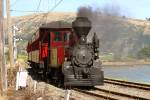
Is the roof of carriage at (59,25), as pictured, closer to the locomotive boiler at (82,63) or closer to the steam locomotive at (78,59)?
the steam locomotive at (78,59)

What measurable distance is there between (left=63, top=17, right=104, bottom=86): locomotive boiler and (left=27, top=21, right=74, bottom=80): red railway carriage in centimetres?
97

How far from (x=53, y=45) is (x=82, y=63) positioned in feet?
10.6

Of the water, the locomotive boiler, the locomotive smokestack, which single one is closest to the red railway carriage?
the locomotive boiler

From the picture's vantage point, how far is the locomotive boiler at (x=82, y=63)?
74.8ft

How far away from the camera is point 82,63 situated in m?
23.1

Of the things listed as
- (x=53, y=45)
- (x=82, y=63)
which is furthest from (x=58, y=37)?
(x=82, y=63)

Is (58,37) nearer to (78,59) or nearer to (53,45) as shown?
(53,45)

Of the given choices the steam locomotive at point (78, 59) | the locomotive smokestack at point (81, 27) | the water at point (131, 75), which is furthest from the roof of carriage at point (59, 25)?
the water at point (131, 75)

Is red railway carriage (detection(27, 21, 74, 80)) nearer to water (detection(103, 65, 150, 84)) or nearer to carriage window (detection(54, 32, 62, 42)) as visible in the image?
carriage window (detection(54, 32, 62, 42))

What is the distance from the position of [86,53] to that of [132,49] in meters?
173

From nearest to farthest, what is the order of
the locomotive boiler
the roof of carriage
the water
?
the locomotive boiler < the roof of carriage < the water

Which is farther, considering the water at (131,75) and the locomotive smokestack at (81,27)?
the water at (131,75)

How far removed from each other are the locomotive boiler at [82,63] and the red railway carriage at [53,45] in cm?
97

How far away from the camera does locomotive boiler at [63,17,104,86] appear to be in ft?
74.8
